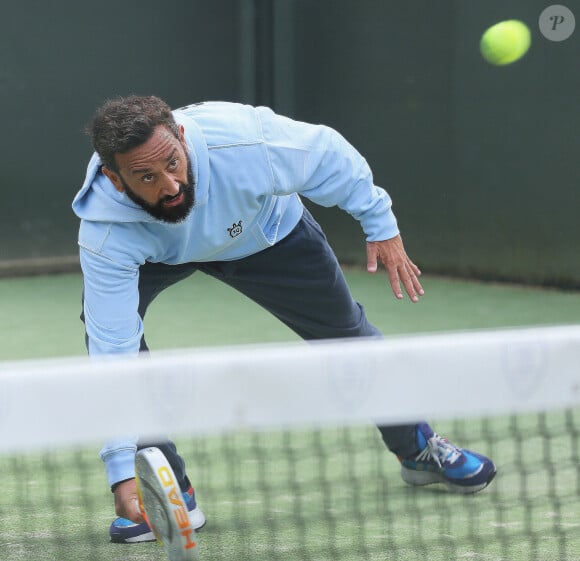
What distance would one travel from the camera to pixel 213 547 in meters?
2.69

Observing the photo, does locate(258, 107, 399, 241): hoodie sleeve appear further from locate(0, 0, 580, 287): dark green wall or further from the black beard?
locate(0, 0, 580, 287): dark green wall

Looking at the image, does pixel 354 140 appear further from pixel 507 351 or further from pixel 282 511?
pixel 507 351

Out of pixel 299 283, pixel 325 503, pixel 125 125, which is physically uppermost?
pixel 125 125

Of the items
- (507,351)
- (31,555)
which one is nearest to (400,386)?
(507,351)

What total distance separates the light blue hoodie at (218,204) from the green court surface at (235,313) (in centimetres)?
224

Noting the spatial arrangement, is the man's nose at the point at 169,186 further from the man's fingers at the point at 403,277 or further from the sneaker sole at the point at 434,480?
the sneaker sole at the point at 434,480

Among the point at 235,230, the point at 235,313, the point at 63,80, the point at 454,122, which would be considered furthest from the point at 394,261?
the point at 63,80

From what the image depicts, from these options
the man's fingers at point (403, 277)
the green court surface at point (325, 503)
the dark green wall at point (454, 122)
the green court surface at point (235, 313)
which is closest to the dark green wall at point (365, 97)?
the dark green wall at point (454, 122)

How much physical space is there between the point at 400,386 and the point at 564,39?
4.36 meters

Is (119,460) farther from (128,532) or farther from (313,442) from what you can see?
(313,442)

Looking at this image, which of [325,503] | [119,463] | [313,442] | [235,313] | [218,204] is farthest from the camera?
[235,313]

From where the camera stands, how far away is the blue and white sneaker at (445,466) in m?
2.98

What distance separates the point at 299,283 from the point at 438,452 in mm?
561

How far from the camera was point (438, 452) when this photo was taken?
3.03 m
